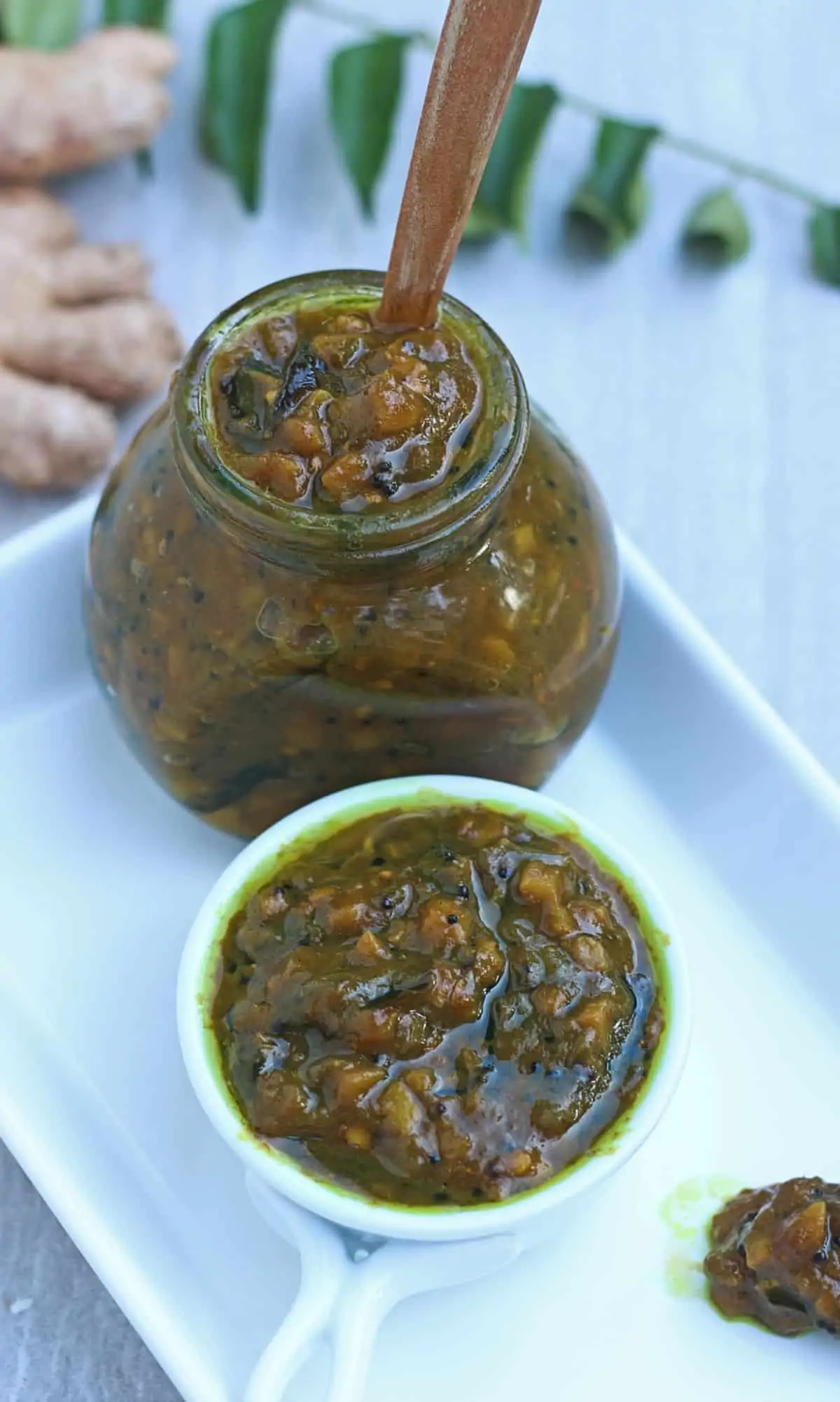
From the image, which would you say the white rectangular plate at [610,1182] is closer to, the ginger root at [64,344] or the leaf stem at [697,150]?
the ginger root at [64,344]

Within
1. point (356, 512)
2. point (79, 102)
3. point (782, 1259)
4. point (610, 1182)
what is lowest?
point (610, 1182)

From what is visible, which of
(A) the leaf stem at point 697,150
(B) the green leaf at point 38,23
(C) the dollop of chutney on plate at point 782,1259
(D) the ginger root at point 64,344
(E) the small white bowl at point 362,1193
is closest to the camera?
(E) the small white bowl at point 362,1193

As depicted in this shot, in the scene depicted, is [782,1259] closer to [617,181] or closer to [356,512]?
[356,512]

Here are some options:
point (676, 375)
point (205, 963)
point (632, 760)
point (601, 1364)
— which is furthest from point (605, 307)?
point (601, 1364)

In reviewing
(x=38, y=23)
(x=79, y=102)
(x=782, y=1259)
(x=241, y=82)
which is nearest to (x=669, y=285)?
(x=241, y=82)

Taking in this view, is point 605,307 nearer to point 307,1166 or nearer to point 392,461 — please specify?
point 392,461

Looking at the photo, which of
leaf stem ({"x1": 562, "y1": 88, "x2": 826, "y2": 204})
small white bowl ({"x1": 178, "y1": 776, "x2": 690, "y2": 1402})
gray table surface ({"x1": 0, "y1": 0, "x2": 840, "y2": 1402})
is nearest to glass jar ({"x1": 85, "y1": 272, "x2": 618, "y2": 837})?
small white bowl ({"x1": 178, "y1": 776, "x2": 690, "y2": 1402})

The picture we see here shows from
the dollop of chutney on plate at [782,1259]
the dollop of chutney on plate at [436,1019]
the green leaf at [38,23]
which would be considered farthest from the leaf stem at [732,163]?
the dollop of chutney on plate at [782,1259]
